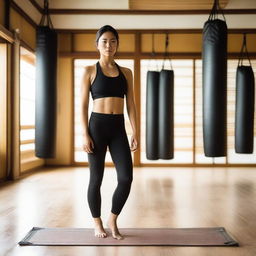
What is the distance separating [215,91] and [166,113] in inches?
77.0

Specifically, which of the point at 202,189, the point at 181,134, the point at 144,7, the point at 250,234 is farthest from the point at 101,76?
the point at 181,134

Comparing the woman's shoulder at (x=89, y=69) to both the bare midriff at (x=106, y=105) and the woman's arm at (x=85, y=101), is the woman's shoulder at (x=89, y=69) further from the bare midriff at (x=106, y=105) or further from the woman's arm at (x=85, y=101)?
the bare midriff at (x=106, y=105)

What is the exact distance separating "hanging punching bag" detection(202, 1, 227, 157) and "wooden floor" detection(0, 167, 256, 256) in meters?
0.60

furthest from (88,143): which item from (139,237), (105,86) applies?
(139,237)

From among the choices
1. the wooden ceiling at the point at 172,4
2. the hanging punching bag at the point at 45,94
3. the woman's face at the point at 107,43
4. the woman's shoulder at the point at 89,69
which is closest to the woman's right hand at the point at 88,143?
the woman's shoulder at the point at 89,69

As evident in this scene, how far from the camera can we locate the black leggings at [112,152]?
92.1 inches

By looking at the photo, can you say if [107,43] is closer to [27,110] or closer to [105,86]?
[105,86]

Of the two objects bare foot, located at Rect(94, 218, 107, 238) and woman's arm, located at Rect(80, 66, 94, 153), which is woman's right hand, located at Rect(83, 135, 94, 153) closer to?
woman's arm, located at Rect(80, 66, 94, 153)

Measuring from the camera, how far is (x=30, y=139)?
6.55 m

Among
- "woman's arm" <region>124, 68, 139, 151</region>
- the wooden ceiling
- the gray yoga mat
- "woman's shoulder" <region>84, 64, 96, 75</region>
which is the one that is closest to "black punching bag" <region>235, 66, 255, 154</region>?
the wooden ceiling

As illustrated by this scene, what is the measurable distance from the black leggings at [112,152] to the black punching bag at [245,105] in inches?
107

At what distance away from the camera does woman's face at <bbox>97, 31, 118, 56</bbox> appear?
233 centimetres

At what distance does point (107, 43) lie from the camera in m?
2.35

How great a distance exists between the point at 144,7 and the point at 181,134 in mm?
2380
